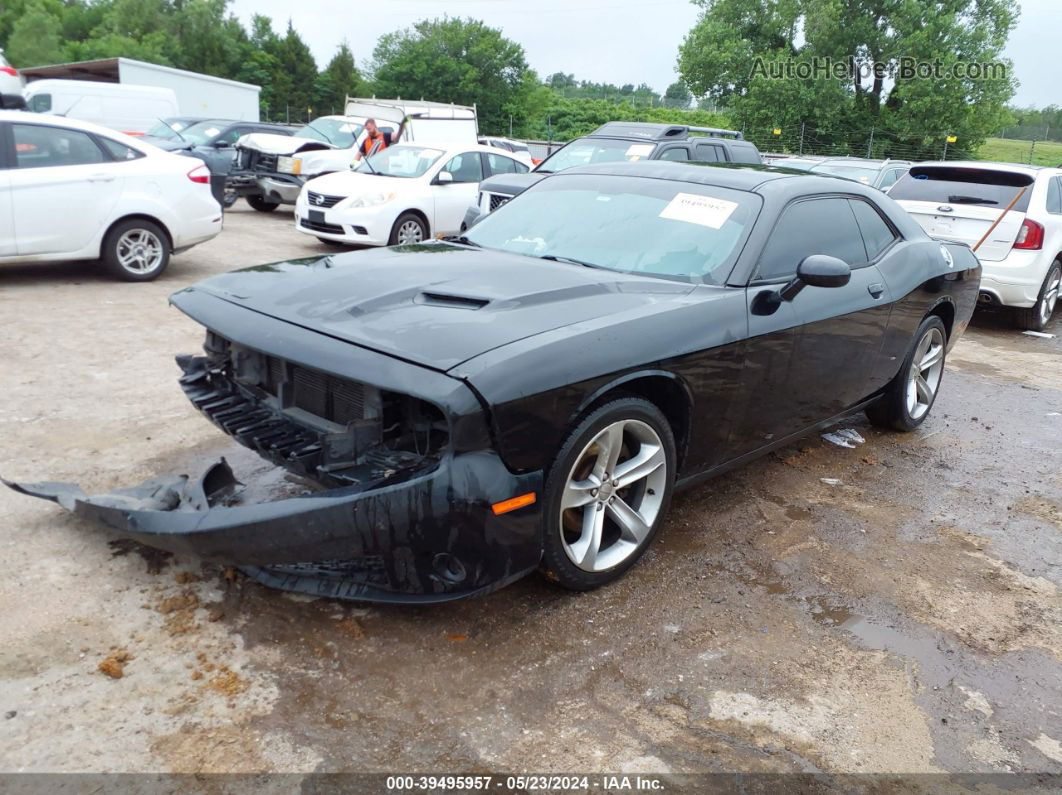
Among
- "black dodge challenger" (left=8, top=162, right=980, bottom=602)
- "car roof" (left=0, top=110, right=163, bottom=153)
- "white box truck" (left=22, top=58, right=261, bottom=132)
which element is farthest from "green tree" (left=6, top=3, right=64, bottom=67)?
"black dodge challenger" (left=8, top=162, right=980, bottom=602)

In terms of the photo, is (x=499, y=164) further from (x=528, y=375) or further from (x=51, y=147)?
(x=528, y=375)

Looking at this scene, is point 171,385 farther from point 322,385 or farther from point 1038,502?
point 1038,502

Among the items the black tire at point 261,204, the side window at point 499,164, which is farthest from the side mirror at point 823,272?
the black tire at point 261,204

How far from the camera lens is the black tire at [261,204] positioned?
49.2 feet

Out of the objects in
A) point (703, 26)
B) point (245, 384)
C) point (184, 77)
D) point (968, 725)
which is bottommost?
point (968, 725)

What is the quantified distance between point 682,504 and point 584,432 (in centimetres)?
138

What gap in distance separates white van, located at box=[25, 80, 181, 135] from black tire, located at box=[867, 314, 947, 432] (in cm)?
1724

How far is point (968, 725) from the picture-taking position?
8.96ft

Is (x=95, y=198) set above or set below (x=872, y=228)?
below

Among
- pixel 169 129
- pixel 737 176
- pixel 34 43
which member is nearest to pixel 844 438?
pixel 737 176

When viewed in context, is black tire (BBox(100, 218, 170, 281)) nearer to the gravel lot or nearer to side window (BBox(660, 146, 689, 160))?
the gravel lot

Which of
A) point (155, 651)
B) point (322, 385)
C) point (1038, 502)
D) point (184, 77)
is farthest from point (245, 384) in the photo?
point (184, 77)

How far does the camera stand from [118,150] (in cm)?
809

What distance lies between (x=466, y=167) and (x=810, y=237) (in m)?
8.25
